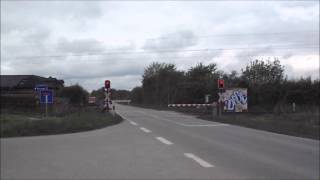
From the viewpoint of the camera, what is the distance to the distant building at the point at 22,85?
192 inches

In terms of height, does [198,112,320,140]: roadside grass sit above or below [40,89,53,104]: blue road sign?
below

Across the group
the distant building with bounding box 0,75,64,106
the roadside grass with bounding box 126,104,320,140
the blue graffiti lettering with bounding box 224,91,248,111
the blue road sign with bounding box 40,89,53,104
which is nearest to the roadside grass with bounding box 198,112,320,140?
the roadside grass with bounding box 126,104,320,140

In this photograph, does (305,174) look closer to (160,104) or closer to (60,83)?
(60,83)

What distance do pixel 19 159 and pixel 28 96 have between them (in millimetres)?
8058

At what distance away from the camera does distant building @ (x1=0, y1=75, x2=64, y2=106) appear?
4887 mm

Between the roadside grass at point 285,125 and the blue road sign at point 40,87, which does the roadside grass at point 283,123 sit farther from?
the blue road sign at point 40,87

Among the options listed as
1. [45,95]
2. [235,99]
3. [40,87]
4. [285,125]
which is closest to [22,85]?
[40,87]

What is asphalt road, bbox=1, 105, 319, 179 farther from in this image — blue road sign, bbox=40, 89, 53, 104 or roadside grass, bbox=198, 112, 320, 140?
roadside grass, bbox=198, 112, 320, 140

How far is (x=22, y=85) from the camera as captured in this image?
489cm

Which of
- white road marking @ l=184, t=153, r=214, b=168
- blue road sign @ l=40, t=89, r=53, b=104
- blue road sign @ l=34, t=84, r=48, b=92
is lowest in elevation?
white road marking @ l=184, t=153, r=214, b=168

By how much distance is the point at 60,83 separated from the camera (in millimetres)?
5320

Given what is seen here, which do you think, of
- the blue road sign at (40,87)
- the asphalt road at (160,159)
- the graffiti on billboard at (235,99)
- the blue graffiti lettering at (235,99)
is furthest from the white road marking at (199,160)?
the blue graffiti lettering at (235,99)

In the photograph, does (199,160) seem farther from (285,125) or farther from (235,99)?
(235,99)

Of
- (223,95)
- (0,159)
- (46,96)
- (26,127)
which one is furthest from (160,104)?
(46,96)
